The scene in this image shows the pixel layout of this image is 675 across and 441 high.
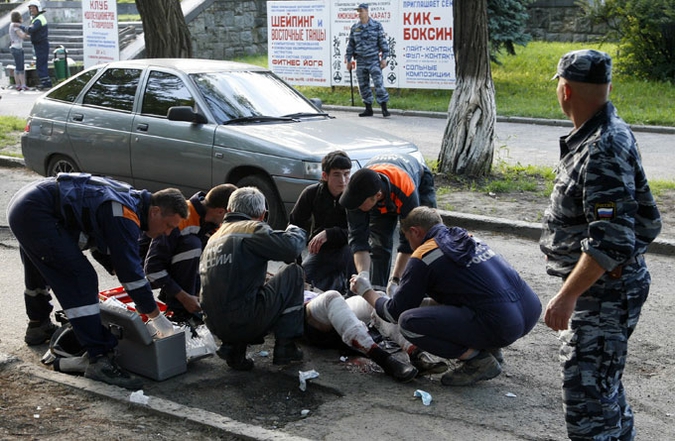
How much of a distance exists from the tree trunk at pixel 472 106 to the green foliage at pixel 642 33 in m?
8.33

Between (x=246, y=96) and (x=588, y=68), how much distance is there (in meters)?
6.25

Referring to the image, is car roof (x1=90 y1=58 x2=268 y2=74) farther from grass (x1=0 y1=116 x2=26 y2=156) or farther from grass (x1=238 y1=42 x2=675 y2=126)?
grass (x1=238 y1=42 x2=675 y2=126)

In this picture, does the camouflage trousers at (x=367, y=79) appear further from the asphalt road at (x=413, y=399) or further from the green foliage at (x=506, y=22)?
the asphalt road at (x=413, y=399)

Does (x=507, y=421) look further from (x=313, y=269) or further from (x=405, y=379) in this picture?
(x=313, y=269)

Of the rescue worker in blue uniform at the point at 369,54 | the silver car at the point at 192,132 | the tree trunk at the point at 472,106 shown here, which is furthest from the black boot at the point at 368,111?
the silver car at the point at 192,132

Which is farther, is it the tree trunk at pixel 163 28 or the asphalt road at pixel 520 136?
the tree trunk at pixel 163 28

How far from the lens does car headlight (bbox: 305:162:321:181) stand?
27.9ft

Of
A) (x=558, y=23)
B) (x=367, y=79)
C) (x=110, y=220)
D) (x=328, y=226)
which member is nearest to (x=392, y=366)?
(x=328, y=226)

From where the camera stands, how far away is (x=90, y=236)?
213 inches

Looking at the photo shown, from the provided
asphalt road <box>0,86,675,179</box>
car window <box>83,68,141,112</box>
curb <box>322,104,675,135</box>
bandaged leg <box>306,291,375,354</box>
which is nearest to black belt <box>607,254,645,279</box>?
bandaged leg <box>306,291,375,354</box>

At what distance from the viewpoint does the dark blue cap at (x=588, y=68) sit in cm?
373

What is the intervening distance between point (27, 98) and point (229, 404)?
1808 cm

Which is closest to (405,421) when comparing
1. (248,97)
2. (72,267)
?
(72,267)

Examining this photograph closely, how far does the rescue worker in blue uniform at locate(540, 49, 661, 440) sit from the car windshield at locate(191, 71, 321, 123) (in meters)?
5.82
